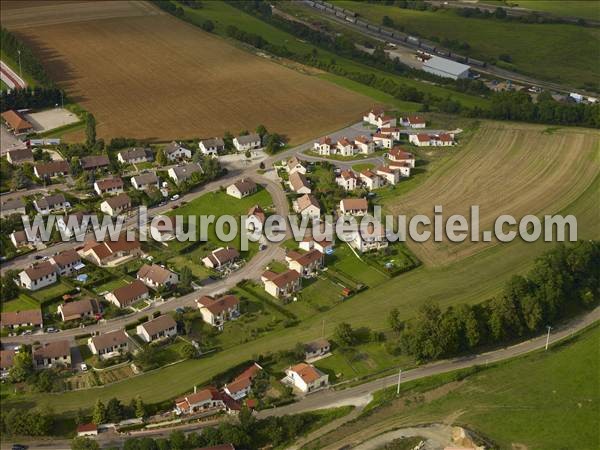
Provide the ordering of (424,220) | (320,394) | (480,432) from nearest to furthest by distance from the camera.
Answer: (480,432)
(320,394)
(424,220)

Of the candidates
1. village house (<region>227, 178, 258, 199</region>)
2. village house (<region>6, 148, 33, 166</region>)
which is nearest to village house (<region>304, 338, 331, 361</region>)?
village house (<region>227, 178, 258, 199</region>)

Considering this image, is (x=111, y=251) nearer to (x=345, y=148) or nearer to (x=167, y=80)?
(x=345, y=148)

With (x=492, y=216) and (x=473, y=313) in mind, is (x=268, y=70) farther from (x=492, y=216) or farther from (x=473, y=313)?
(x=473, y=313)

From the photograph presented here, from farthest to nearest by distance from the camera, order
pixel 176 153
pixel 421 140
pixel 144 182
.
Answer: pixel 421 140, pixel 176 153, pixel 144 182

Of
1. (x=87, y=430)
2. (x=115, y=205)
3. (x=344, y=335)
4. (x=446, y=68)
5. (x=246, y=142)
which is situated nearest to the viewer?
(x=87, y=430)

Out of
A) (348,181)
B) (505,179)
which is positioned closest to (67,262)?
(348,181)

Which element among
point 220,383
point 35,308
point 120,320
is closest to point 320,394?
point 220,383
